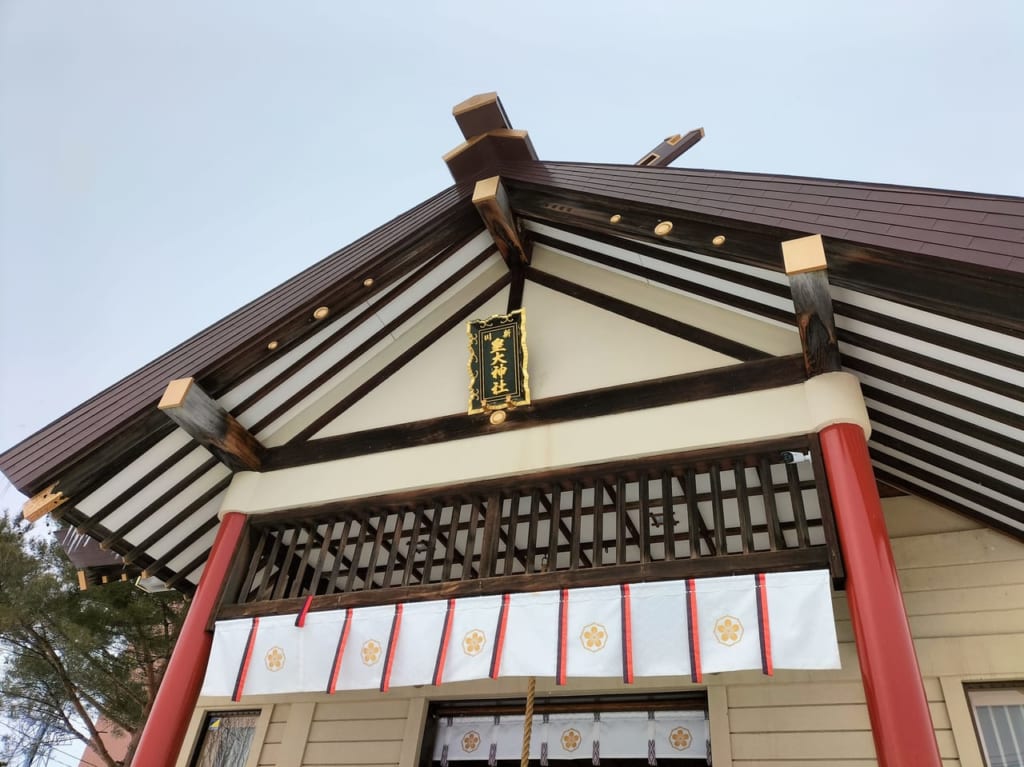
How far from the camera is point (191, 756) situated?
21.6 ft

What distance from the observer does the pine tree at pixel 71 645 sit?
9805 mm

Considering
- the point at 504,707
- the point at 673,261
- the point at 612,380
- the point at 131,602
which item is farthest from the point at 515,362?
the point at 131,602

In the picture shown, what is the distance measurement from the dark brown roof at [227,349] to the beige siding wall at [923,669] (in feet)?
12.8

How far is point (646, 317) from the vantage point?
197 inches

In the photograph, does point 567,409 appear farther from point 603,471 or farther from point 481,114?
point 481,114

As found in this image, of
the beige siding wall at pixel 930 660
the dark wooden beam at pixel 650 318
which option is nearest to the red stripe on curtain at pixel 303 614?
the dark wooden beam at pixel 650 318

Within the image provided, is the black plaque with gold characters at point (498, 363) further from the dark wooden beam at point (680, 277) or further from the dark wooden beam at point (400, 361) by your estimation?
the dark wooden beam at point (680, 277)

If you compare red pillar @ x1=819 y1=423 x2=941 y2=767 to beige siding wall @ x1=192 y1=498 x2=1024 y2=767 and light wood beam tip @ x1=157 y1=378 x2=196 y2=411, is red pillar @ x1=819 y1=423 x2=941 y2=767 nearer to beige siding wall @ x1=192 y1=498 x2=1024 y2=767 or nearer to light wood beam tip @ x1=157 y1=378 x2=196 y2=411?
beige siding wall @ x1=192 y1=498 x2=1024 y2=767

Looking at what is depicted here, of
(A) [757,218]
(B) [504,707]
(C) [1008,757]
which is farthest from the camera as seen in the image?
(B) [504,707]

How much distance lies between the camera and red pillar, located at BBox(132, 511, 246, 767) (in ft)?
14.3

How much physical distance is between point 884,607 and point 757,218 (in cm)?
217

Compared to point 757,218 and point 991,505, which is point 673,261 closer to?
point 757,218

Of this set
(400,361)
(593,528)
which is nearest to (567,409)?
(593,528)

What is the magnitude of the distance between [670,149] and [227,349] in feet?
22.1
